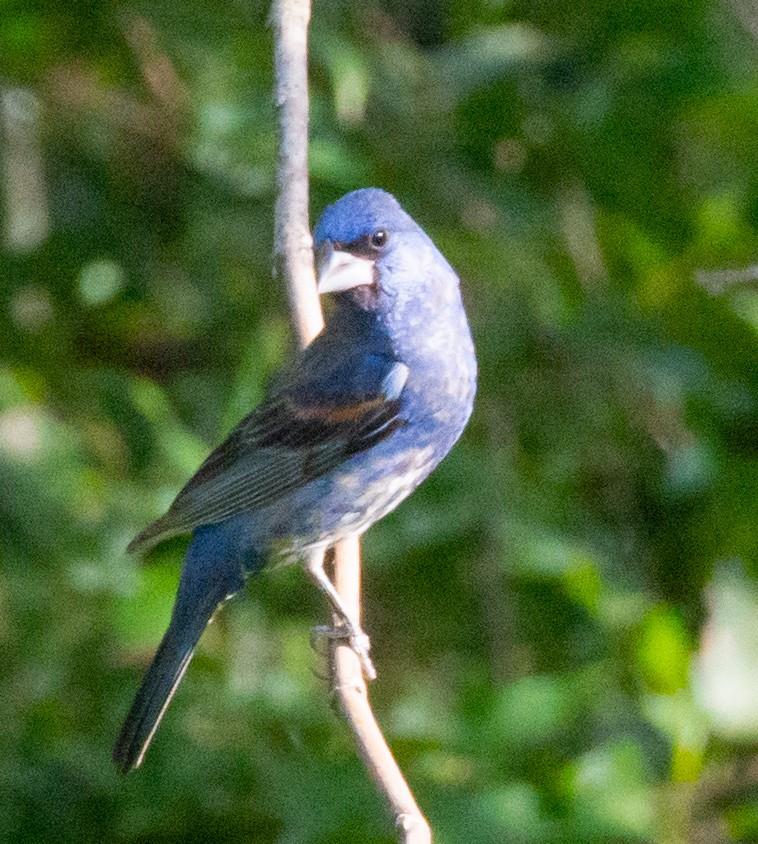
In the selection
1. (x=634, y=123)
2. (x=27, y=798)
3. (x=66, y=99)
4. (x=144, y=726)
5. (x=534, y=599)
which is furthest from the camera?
(x=66, y=99)

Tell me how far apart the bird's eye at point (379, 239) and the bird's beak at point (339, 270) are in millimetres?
38

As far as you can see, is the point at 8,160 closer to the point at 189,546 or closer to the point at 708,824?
the point at 189,546

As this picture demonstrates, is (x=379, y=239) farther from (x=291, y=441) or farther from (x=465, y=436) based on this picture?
(x=465, y=436)

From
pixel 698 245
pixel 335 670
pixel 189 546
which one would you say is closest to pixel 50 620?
pixel 189 546

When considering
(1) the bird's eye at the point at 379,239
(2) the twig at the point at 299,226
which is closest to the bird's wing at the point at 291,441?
(2) the twig at the point at 299,226

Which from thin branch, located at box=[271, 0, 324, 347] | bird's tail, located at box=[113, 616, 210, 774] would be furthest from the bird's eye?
bird's tail, located at box=[113, 616, 210, 774]

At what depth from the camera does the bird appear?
3.69 meters

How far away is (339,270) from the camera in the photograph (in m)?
3.59

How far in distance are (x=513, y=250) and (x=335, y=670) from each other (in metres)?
1.28

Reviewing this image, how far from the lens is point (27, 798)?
3.78 m

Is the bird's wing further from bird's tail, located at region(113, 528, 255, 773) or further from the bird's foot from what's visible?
the bird's foot

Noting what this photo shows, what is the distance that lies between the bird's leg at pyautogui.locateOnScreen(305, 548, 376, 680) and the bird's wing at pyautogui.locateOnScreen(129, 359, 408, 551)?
206mm

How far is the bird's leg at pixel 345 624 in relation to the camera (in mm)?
3684

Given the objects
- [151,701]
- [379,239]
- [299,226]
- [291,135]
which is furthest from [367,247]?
[151,701]
